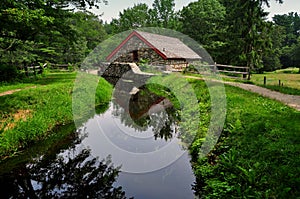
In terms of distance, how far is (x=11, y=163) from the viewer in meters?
6.20

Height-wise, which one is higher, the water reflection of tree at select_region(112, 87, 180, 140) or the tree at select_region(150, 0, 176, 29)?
the tree at select_region(150, 0, 176, 29)

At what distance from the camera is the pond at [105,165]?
16.9ft

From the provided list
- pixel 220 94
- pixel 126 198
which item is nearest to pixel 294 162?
pixel 126 198

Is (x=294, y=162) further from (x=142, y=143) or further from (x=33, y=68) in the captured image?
(x=33, y=68)

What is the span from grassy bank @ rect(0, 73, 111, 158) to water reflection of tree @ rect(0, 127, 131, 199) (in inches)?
39.1

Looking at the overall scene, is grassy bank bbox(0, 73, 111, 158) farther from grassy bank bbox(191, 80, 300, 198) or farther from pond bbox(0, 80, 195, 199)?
grassy bank bbox(191, 80, 300, 198)

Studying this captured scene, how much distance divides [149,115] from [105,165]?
554 cm

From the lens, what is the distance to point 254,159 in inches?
197

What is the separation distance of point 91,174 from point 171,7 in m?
47.2

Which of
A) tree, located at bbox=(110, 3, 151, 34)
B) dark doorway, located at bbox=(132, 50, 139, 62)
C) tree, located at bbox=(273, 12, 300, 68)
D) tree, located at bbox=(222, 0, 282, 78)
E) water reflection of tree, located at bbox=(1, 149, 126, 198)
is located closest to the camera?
water reflection of tree, located at bbox=(1, 149, 126, 198)

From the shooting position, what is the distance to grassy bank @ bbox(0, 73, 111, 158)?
22.7 feet

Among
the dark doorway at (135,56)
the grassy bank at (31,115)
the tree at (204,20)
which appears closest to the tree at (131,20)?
the tree at (204,20)

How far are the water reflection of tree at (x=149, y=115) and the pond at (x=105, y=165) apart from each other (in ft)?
0.27

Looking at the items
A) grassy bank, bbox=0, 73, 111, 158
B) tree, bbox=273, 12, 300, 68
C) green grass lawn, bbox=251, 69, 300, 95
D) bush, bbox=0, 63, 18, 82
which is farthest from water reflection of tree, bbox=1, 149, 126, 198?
tree, bbox=273, 12, 300, 68
